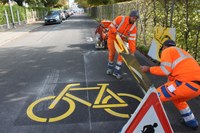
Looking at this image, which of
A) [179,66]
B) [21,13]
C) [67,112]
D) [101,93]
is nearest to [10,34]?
[21,13]

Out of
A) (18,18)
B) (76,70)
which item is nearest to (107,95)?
(76,70)

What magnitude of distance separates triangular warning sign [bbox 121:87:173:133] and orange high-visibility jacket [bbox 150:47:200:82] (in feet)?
3.21

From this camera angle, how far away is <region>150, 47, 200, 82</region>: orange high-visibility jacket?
3.52 meters

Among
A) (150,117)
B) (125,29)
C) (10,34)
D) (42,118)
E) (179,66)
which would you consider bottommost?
(42,118)

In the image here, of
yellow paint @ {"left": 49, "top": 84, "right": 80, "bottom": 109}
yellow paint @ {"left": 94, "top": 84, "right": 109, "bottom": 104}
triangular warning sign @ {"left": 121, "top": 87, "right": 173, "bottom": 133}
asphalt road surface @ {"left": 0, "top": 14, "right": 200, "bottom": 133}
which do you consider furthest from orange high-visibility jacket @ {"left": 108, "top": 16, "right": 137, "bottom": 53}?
triangular warning sign @ {"left": 121, "top": 87, "right": 173, "bottom": 133}

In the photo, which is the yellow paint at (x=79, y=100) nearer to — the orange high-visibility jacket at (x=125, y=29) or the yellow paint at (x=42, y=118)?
the yellow paint at (x=42, y=118)

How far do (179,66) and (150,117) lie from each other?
114 cm

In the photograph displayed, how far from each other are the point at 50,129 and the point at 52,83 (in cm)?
252

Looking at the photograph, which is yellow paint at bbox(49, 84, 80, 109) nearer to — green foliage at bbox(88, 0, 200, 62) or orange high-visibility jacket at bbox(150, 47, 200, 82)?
orange high-visibility jacket at bbox(150, 47, 200, 82)

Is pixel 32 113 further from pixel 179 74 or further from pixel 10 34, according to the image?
pixel 10 34

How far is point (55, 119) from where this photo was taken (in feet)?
14.5

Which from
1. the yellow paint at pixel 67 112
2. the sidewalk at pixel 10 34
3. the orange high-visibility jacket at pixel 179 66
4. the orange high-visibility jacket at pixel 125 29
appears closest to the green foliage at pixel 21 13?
the sidewalk at pixel 10 34

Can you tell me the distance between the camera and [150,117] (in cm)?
284

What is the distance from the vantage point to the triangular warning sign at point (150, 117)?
2793mm
